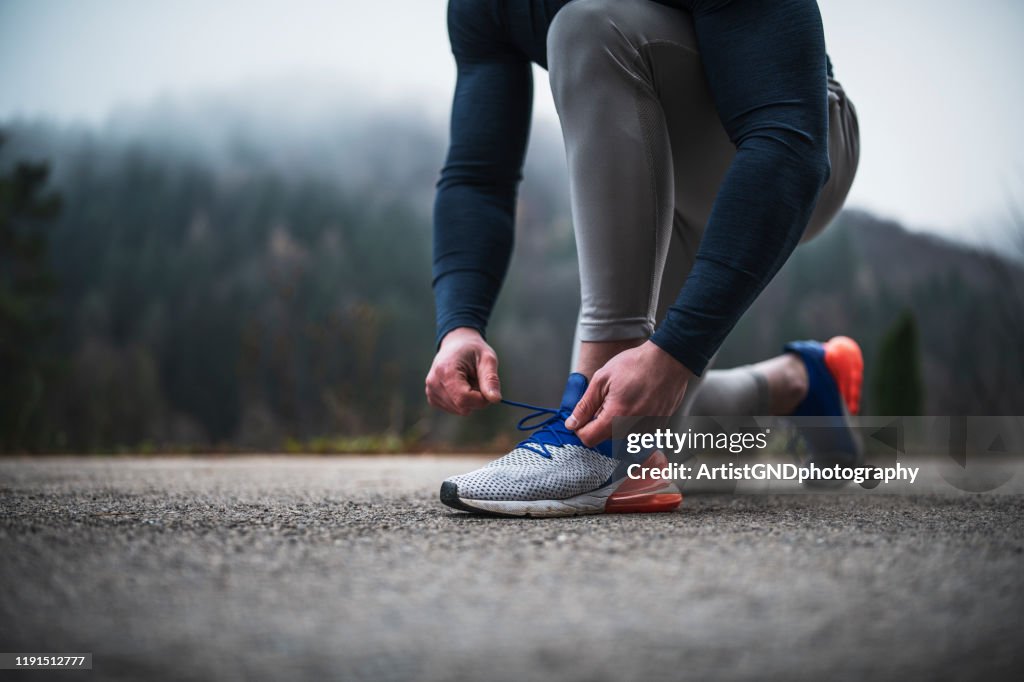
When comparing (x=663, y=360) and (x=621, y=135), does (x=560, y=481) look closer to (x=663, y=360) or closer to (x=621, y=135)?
(x=663, y=360)

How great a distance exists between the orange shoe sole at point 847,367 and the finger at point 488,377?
0.81 metres

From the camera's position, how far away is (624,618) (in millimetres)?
486

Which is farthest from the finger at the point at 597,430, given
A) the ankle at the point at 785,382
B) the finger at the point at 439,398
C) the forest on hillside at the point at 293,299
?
the forest on hillside at the point at 293,299

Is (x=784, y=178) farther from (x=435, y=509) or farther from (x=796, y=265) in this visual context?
(x=796, y=265)

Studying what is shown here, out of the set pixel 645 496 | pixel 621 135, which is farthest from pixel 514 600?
pixel 621 135

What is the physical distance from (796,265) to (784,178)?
6185 millimetres

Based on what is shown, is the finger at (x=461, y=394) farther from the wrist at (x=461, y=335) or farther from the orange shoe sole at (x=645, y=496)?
the orange shoe sole at (x=645, y=496)

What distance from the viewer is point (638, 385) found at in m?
0.87

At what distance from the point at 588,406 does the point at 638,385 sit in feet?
0.26

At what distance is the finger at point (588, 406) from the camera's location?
91 cm

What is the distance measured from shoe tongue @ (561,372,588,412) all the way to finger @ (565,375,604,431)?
0.03 meters

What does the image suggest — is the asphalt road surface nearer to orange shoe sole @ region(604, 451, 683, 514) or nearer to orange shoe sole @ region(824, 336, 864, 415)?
orange shoe sole @ region(604, 451, 683, 514)

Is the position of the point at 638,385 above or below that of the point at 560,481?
above

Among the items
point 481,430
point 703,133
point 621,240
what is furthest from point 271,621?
point 481,430
